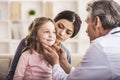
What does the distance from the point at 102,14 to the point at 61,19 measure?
583 mm

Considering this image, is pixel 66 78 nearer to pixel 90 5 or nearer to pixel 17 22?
pixel 90 5

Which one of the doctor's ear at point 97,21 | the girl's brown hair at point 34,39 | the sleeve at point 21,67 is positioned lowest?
the sleeve at point 21,67

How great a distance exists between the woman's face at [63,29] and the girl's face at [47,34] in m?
0.09

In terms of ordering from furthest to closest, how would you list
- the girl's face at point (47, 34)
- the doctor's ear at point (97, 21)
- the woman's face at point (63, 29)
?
the woman's face at point (63, 29)
the girl's face at point (47, 34)
the doctor's ear at point (97, 21)

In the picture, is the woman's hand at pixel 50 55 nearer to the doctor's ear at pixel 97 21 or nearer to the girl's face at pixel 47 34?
the girl's face at pixel 47 34

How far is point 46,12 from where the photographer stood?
5246mm

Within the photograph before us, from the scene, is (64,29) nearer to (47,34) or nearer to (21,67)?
(47,34)

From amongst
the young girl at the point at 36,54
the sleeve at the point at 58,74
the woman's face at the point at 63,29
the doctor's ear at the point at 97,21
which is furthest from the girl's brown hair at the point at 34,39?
the doctor's ear at the point at 97,21

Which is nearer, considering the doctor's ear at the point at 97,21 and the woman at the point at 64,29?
the doctor's ear at the point at 97,21

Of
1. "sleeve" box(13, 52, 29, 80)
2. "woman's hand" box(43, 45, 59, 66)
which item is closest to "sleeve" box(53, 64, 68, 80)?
"woman's hand" box(43, 45, 59, 66)

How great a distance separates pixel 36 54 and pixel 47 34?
0.16 meters

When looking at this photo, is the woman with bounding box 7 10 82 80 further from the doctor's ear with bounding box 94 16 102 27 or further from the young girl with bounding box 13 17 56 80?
the doctor's ear with bounding box 94 16 102 27

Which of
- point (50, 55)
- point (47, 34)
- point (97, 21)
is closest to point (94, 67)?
point (97, 21)

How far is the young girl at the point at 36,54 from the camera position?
1935 millimetres
